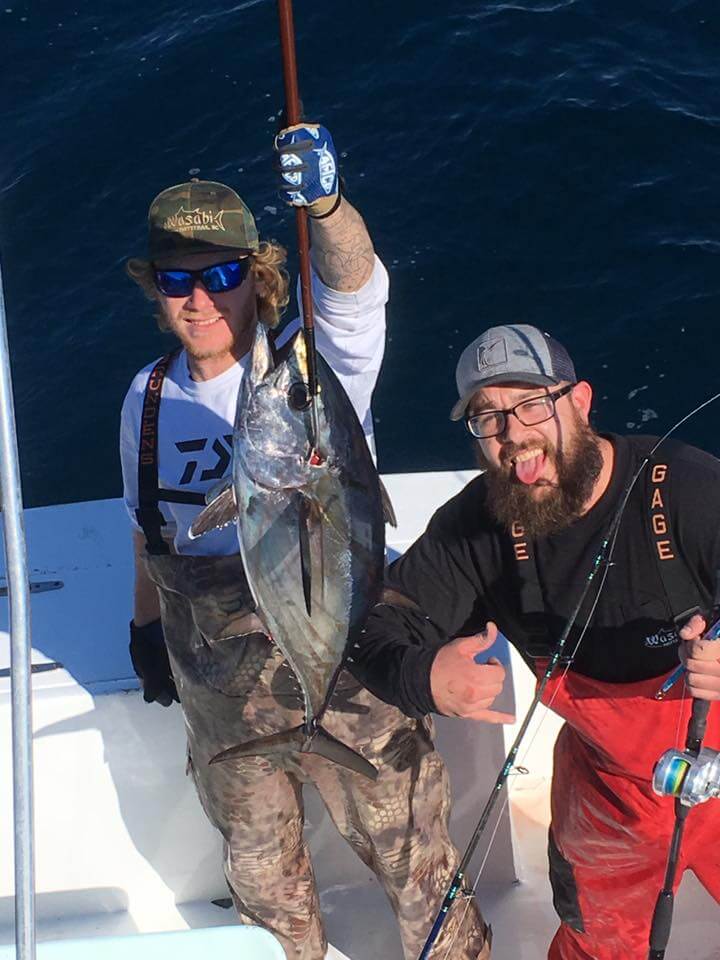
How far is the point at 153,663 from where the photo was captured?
339 cm

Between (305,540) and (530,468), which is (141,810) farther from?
(530,468)

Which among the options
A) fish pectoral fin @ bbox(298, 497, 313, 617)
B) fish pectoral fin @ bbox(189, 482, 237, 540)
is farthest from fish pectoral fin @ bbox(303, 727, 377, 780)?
fish pectoral fin @ bbox(189, 482, 237, 540)

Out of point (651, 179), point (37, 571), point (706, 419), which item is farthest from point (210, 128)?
point (37, 571)

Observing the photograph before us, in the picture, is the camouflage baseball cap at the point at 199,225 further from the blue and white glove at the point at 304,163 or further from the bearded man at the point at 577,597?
the bearded man at the point at 577,597

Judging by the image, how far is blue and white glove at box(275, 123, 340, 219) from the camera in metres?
2.39

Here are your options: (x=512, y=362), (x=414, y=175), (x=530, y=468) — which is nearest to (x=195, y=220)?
(x=512, y=362)

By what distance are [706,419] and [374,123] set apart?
3.62m

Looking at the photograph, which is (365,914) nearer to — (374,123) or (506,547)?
(506,547)

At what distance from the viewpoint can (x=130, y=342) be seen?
7074mm

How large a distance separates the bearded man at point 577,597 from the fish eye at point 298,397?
0.55 metres

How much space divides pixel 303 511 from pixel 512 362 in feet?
2.19

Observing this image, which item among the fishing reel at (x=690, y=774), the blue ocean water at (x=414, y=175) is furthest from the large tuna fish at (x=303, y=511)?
the blue ocean water at (x=414, y=175)

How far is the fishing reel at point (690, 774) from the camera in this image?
255cm

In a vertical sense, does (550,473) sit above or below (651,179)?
below
